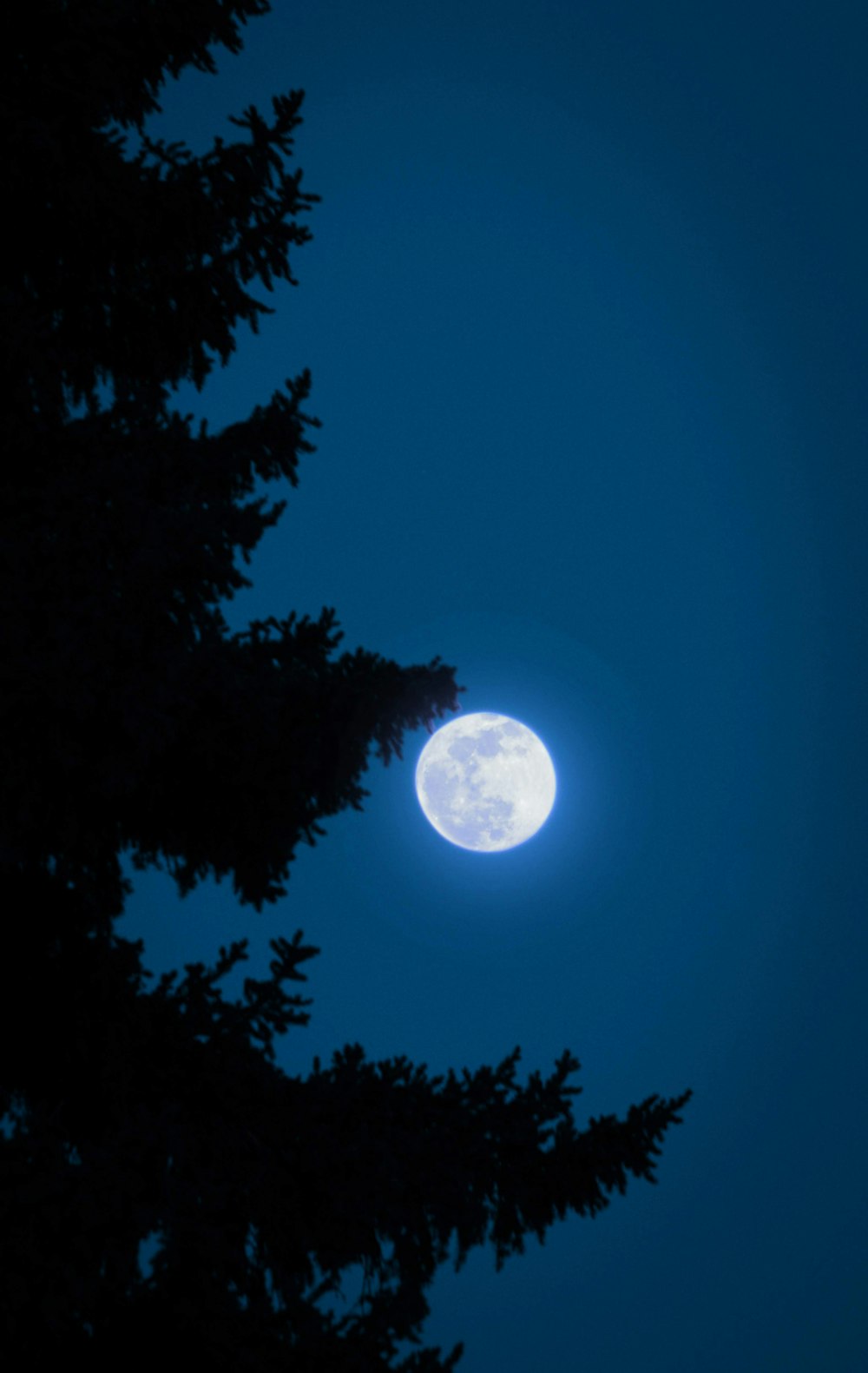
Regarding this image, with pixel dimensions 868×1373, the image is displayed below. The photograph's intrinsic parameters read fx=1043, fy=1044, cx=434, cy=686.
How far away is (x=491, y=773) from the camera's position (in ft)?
110

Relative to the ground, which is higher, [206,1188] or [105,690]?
[105,690]

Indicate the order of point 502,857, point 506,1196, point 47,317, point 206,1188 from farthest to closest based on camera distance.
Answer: point 502,857 < point 47,317 < point 506,1196 < point 206,1188

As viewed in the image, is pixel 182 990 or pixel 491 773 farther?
pixel 491 773

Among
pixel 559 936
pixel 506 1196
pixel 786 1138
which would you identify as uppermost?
pixel 559 936

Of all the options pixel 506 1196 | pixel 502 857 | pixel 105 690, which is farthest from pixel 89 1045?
pixel 502 857

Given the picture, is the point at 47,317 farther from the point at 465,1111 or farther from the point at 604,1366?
the point at 604,1366

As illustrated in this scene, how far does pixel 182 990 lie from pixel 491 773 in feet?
97.4

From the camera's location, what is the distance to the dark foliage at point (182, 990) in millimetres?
3014

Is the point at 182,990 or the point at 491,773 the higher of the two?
the point at 491,773

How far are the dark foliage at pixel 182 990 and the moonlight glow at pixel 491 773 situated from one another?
27635 millimetres

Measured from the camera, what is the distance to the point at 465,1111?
3.99 meters

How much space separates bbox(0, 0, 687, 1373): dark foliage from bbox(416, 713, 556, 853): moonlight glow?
90.7 ft

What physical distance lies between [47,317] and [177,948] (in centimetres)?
13219

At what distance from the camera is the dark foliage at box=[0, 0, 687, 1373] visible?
301 cm
